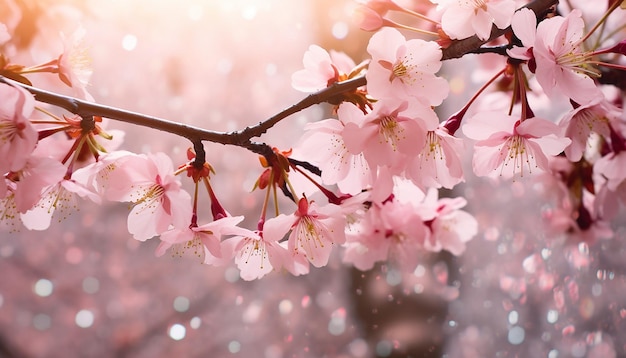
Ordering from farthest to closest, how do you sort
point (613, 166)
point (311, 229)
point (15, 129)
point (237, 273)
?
1. point (237, 273)
2. point (613, 166)
3. point (311, 229)
4. point (15, 129)

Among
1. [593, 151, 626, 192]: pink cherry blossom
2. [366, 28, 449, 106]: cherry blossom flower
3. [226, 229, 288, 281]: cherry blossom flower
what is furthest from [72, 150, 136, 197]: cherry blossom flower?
[593, 151, 626, 192]: pink cherry blossom

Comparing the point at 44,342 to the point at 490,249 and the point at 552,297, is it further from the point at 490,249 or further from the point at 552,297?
the point at 552,297

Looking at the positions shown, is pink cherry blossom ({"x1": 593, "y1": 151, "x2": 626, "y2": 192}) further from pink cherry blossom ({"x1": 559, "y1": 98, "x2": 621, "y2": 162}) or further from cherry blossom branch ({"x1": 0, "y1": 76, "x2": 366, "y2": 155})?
cherry blossom branch ({"x1": 0, "y1": 76, "x2": 366, "y2": 155})

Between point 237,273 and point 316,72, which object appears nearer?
point 316,72

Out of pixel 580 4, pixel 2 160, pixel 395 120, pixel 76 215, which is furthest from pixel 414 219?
pixel 76 215

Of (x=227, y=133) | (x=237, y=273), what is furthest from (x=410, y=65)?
(x=237, y=273)

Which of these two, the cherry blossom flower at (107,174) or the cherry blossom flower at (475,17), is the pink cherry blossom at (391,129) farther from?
the cherry blossom flower at (107,174)

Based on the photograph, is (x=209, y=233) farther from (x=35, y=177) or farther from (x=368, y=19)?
(x=368, y=19)
